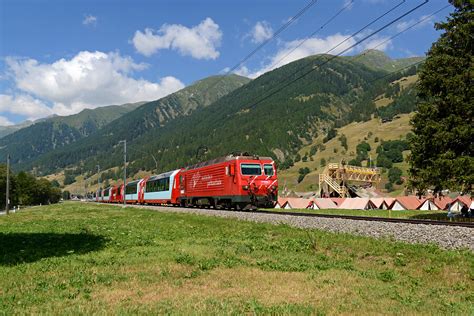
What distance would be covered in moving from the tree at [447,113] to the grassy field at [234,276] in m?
12.6

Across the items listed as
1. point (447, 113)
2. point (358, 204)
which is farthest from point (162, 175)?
point (447, 113)

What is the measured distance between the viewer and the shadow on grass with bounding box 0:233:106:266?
11.8 metres

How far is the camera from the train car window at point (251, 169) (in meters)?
32.5

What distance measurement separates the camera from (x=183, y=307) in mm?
6809

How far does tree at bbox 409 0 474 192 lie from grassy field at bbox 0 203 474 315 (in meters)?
12.6

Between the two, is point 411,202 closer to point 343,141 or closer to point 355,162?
point 355,162

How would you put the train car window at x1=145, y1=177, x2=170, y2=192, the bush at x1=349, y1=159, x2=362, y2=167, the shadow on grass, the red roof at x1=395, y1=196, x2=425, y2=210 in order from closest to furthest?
the shadow on grass < the red roof at x1=395, y1=196, x2=425, y2=210 < the train car window at x1=145, y1=177, x2=170, y2=192 < the bush at x1=349, y1=159, x2=362, y2=167

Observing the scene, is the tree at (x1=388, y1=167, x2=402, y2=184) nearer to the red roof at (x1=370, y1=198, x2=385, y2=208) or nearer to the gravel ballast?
the red roof at (x1=370, y1=198, x2=385, y2=208)

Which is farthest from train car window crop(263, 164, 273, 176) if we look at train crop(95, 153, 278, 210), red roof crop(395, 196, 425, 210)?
red roof crop(395, 196, 425, 210)

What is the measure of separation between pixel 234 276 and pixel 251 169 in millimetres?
23644

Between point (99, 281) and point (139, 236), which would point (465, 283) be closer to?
point (99, 281)

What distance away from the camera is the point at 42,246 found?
1398 cm

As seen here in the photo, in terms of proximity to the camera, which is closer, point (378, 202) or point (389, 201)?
point (389, 201)

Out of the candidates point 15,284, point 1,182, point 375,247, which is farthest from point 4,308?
point 1,182
